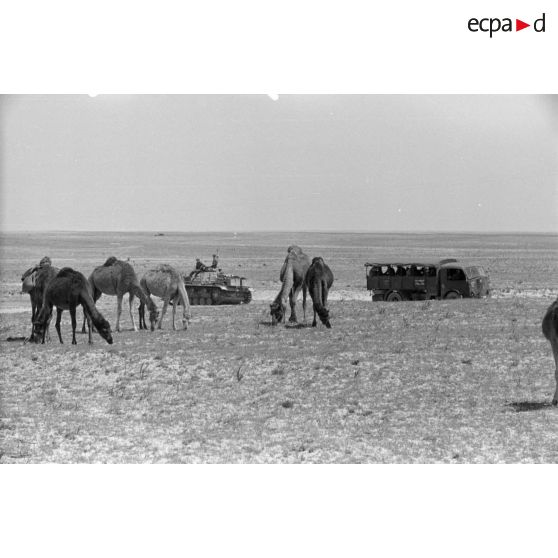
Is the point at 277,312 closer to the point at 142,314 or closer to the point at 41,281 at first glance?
the point at 142,314

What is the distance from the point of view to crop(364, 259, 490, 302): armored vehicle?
26.4 metres

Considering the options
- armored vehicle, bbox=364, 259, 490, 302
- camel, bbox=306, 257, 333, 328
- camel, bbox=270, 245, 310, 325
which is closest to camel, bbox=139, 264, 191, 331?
camel, bbox=270, 245, 310, 325

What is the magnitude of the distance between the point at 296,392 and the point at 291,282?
678cm

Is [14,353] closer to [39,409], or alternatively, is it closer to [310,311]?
[39,409]

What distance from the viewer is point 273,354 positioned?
16.5 metres

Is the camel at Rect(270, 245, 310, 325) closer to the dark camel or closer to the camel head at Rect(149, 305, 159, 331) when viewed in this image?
the camel head at Rect(149, 305, 159, 331)

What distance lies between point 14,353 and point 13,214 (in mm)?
2895

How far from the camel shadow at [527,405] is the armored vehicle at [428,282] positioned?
41.2ft

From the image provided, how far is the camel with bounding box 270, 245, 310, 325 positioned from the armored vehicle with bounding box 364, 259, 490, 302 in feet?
17.2

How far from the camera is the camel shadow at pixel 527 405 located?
43.6ft

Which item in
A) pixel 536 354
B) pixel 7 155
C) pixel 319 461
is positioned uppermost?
pixel 7 155

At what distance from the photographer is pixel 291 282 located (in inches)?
824

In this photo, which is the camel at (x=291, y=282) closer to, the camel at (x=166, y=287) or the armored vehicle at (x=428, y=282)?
the camel at (x=166, y=287)

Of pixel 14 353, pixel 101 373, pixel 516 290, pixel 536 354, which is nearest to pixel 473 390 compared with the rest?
pixel 536 354
